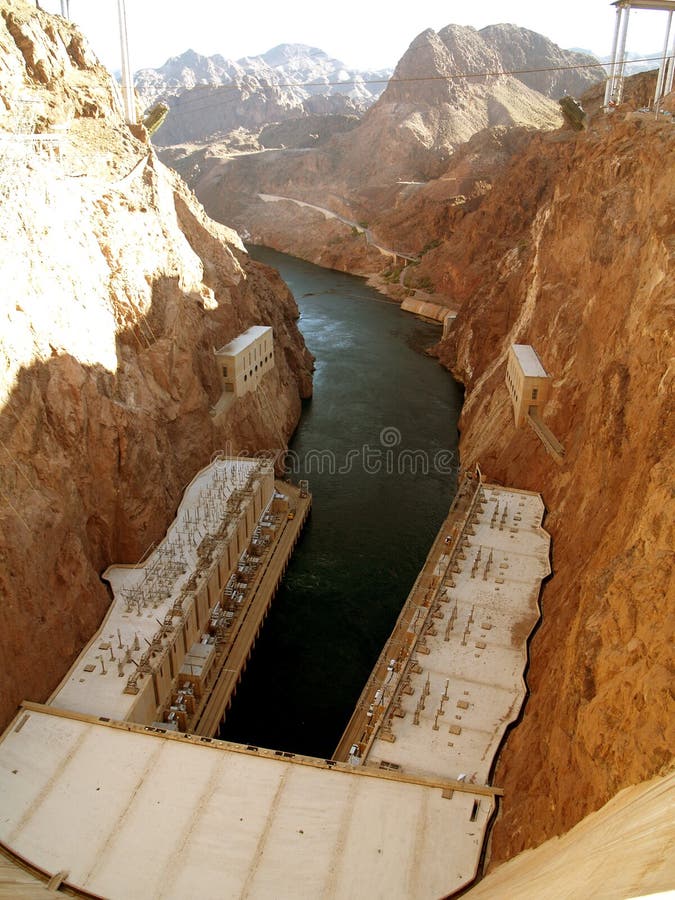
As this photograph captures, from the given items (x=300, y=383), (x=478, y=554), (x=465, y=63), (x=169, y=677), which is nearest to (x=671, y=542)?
(x=478, y=554)

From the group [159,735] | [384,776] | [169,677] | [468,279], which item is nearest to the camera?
[384,776]

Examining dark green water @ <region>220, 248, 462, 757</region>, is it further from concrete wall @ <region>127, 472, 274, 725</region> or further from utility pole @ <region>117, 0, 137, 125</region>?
utility pole @ <region>117, 0, 137, 125</region>

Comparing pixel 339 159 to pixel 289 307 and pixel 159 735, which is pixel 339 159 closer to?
pixel 289 307

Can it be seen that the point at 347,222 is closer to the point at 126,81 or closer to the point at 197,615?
the point at 126,81

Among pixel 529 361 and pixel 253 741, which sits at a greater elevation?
pixel 529 361

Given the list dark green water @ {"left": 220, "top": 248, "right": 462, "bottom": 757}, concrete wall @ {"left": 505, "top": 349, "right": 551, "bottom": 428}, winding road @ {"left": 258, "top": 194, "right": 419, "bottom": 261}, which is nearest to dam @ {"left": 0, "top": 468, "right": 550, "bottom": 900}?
dark green water @ {"left": 220, "top": 248, "right": 462, "bottom": 757}

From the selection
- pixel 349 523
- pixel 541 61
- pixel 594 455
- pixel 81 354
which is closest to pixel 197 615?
pixel 81 354
